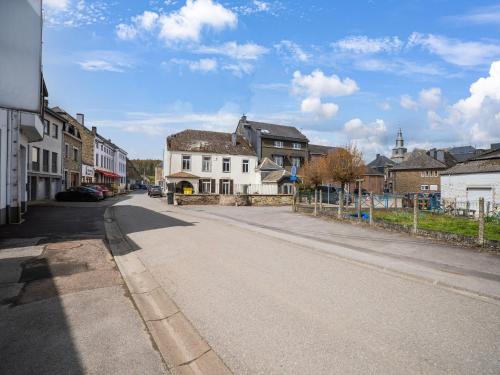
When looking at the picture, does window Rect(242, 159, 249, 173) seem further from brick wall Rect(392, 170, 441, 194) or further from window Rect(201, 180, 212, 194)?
brick wall Rect(392, 170, 441, 194)

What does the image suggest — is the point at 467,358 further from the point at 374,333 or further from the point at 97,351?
the point at 97,351

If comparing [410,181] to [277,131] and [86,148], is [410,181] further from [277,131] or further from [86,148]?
[86,148]

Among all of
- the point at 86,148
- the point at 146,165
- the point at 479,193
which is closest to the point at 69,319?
the point at 479,193

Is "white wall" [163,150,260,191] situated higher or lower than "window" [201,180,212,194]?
higher

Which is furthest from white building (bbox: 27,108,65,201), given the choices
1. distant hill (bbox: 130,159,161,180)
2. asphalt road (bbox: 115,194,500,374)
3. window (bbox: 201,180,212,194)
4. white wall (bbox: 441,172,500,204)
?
distant hill (bbox: 130,159,161,180)

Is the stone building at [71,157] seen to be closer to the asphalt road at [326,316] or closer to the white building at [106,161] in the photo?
the white building at [106,161]

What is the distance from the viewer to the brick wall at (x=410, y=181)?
47.1 metres

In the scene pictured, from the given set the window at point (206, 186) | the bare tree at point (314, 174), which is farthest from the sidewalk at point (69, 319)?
the bare tree at point (314, 174)

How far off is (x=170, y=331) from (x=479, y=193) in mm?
31519

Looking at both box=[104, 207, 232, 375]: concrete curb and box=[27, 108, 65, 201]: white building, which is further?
box=[27, 108, 65, 201]: white building

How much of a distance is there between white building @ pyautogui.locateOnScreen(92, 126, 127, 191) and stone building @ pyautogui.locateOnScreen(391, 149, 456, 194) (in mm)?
43587

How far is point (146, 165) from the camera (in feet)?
462

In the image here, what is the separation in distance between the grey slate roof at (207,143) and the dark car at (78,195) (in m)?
11.8

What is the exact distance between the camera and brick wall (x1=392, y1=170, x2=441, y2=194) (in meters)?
47.1
